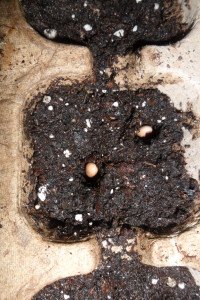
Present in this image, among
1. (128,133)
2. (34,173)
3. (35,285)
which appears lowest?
(35,285)

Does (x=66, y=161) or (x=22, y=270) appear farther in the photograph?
(x=66, y=161)

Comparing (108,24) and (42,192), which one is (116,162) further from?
(108,24)

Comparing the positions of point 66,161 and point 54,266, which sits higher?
point 66,161

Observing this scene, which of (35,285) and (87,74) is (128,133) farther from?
(35,285)

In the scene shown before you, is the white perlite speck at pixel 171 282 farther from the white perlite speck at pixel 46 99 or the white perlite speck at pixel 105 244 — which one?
the white perlite speck at pixel 46 99

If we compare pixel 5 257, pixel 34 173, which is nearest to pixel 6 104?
pixel 34 173
